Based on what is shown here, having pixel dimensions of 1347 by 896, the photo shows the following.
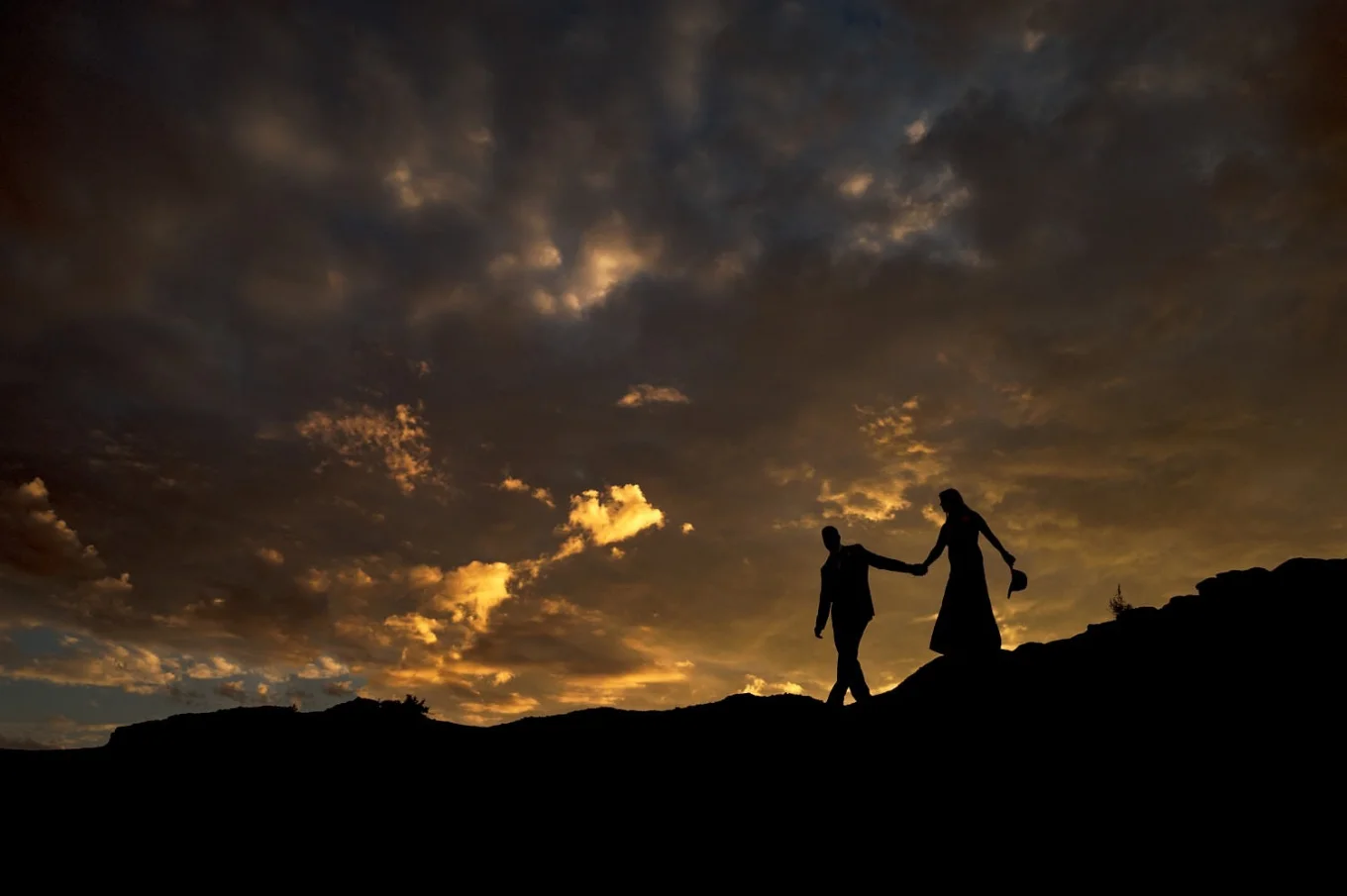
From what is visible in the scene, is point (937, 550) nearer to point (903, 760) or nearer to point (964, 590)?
point (964, 590)

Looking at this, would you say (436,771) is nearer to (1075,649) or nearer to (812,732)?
(812,732)

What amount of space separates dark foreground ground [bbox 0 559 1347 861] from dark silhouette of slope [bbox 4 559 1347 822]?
3 centimetres

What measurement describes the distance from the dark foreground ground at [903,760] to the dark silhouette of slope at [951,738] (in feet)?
0.11

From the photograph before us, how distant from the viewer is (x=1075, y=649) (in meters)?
11.8

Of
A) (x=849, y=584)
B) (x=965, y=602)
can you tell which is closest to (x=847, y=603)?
(x=849, y=584)

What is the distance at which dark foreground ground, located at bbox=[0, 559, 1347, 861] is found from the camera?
8.26 m

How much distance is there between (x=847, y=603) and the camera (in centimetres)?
1260

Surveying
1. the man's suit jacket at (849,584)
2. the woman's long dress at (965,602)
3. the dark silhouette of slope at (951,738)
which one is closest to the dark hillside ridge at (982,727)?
the dark silhouette of slope at (951,738)

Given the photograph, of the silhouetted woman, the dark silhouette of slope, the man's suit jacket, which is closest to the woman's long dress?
the silhouetted woman

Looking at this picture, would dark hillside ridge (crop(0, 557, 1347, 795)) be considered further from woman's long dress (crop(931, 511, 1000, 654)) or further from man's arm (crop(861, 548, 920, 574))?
man's arm (crop(861, 548, 920, 574))

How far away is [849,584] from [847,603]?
308 millimetres

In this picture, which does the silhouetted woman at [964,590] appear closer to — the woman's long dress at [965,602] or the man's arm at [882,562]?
the woman's long dress at [965,602]

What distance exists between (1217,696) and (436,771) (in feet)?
39.6

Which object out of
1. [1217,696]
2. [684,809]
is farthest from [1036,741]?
[684,809]
